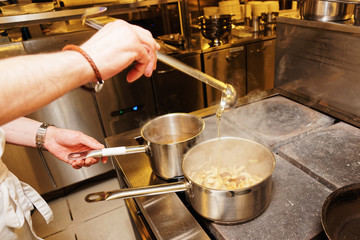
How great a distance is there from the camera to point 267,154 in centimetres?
90

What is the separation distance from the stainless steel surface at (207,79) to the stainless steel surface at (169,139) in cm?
17

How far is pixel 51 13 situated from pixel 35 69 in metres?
1.76

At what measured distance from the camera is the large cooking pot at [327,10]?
4.10 ft

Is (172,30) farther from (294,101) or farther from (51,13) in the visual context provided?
(294,101)

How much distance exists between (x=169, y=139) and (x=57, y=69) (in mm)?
698

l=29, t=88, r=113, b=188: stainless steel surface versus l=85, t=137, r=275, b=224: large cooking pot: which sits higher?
l=85, t=137, r=275, b=224: large cooking pot

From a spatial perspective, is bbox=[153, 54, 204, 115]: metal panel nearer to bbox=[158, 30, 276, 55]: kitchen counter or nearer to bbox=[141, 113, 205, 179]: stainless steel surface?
bbox=[158, 30, 276, 55]: kitchen counter

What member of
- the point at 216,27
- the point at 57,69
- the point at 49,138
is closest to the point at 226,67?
the point at 216,27

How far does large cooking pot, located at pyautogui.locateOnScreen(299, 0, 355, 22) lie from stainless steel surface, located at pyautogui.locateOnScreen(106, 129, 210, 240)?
112cm

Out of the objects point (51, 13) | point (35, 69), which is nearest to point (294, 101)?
point (35, 69)

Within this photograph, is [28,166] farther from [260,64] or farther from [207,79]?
[260,64]

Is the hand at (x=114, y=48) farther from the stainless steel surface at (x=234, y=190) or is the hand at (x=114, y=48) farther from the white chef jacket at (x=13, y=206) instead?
the white chef jacket at (x=13, y=206)

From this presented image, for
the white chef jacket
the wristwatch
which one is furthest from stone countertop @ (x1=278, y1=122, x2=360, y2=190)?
the white chef jacket

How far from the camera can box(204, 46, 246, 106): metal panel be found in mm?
2918
